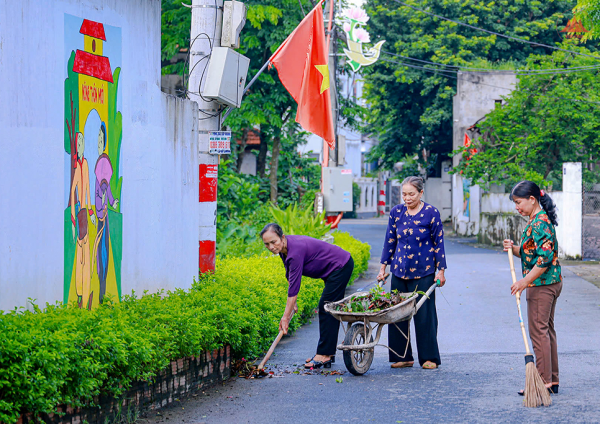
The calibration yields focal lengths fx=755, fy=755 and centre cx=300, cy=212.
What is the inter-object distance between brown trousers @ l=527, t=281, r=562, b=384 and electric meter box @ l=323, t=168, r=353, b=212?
33.2 ft

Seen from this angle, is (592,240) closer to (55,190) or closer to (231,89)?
(231,89)

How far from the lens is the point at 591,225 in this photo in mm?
19312

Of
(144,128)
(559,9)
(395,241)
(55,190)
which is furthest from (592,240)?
(559,9)

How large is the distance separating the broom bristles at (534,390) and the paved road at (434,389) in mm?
75

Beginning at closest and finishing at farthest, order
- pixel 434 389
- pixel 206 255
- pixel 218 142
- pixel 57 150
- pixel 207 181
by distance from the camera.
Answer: pixel 57 150 < pixel 434 389 < pixel 218 142 < pixel 207 181 < pixel 206 255

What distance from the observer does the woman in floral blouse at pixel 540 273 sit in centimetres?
616

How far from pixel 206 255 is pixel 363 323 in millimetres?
2364

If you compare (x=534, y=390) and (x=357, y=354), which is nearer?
(x=534, y=390)

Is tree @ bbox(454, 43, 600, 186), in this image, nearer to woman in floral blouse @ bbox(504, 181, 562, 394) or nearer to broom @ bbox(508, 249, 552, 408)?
woman in floral blouse @ bbox(504, 181, 562, 394)

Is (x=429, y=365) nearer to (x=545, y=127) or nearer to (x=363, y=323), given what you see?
(x=363, y=323)

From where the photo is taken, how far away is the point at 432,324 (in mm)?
7355

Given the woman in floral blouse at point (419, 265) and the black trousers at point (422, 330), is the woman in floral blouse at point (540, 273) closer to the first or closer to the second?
the woman in floral blouse at point (419, 265)

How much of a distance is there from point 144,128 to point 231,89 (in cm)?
148

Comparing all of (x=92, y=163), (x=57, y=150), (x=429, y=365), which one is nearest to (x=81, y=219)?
(x=92, y=163)
